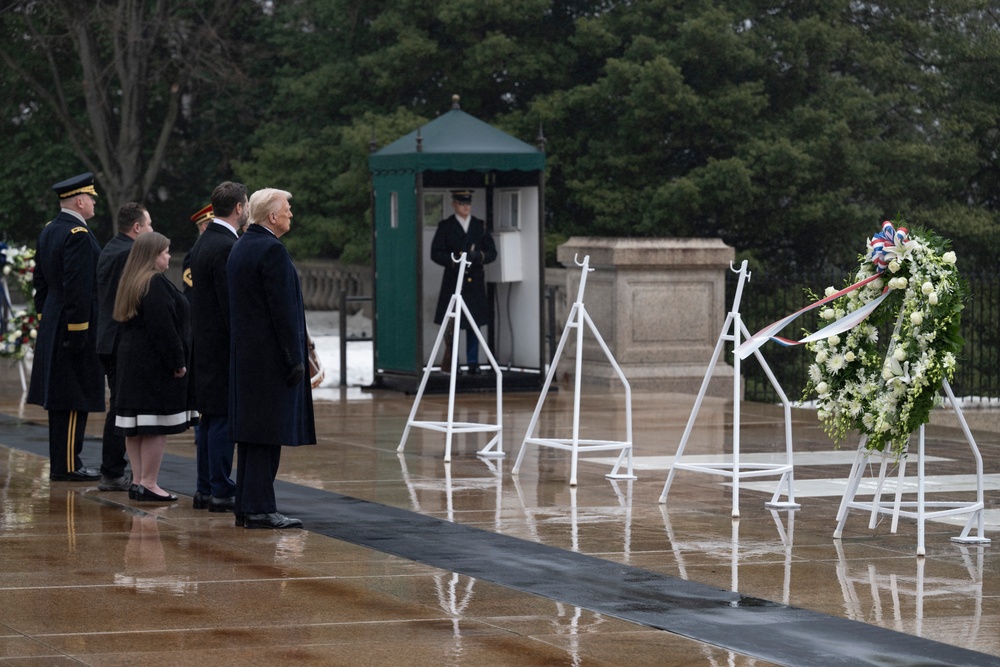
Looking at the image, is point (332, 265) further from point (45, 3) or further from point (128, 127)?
point (45, 3)

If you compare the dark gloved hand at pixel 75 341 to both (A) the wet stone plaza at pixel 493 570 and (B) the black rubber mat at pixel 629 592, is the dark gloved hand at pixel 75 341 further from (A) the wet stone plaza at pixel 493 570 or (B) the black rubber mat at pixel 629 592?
(B) the black rubber mat at pixel 629 592

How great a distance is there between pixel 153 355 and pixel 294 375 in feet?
4.69

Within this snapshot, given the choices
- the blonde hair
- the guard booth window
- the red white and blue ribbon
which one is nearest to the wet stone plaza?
the red white and blue ribbon

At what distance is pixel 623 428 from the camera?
14711 millimetres

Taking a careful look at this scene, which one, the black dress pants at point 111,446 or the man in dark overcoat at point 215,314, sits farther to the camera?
the black dress pants at point 111,446

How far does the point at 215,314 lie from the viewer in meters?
9.90

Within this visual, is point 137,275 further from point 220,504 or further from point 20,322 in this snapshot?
point 20,322

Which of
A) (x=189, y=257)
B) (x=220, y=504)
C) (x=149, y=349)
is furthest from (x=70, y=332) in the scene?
(x=220, y=504)

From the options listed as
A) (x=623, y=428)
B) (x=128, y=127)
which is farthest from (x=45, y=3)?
(x=623, y=428)

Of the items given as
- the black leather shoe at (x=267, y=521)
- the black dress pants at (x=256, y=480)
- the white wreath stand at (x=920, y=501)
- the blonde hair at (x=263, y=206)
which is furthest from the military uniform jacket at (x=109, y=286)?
the white wreath stand at (x=920, y=501)

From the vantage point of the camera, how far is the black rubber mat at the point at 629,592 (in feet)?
21.4

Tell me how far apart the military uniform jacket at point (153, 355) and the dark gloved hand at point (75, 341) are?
3.81 feet

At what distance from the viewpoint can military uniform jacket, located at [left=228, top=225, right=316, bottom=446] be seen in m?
9.19

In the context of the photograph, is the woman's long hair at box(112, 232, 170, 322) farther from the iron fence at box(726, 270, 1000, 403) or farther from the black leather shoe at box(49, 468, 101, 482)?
the iron fence at box(726, 270, 1000, 403)
